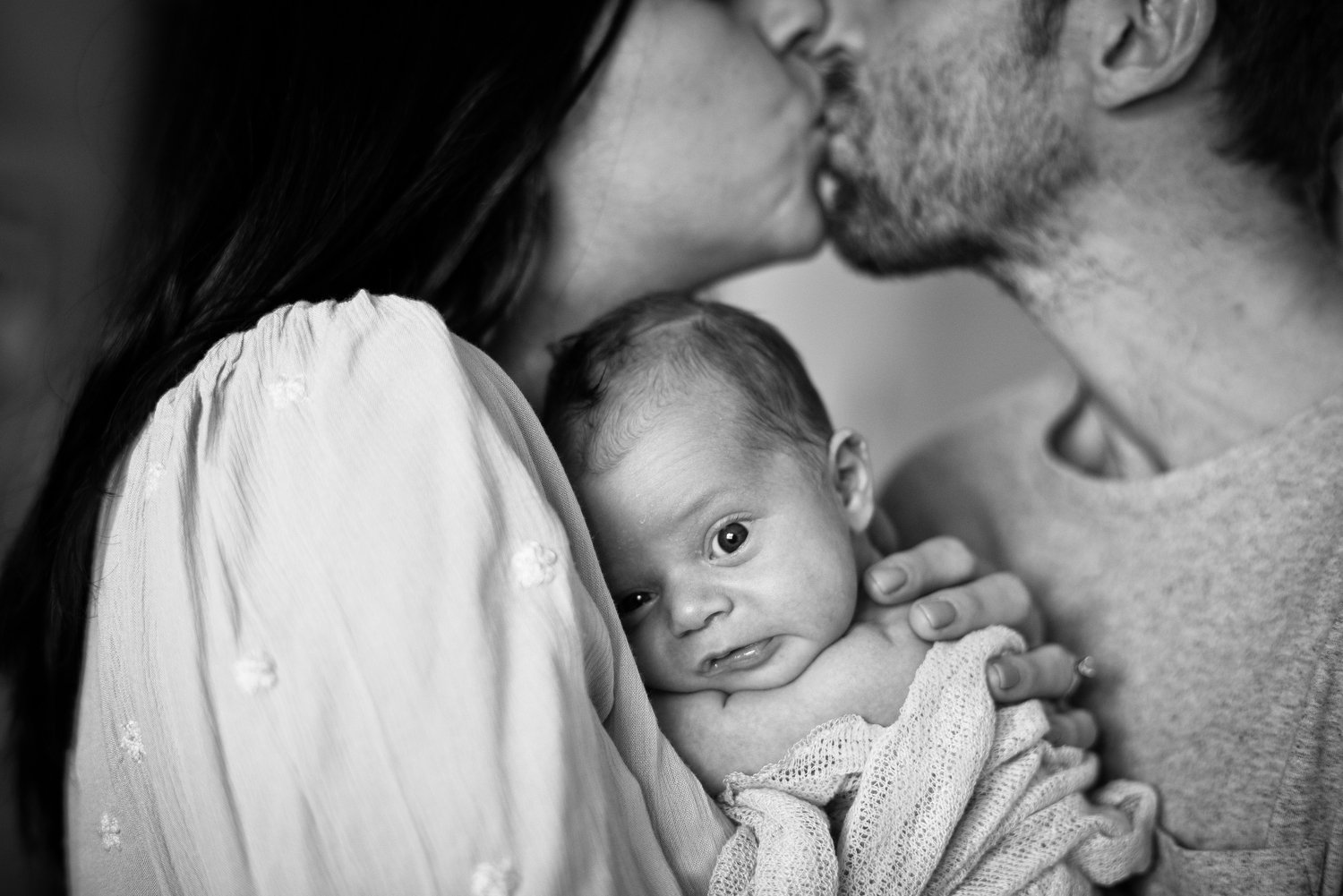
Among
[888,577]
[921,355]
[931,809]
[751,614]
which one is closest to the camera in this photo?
[931,809]

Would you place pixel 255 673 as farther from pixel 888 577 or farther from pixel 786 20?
pixel 786 20

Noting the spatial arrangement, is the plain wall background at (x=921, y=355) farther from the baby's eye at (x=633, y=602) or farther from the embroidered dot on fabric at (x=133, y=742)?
the embroidered dot on fabric at (x=133, y=742)

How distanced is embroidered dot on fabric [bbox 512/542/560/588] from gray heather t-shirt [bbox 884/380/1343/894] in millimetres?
876

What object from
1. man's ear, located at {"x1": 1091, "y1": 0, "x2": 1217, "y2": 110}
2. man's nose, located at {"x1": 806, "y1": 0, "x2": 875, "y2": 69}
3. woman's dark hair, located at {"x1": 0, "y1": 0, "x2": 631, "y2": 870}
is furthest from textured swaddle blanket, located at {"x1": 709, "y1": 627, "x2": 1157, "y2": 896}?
man's nose, located at {"x1": 806, "y1": 0, "x2": 875, "y2": 69}

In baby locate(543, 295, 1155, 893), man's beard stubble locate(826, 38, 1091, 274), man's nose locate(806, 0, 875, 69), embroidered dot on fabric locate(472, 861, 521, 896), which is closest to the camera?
embroidered dot on fabric locate(472, 861, 521, 896)

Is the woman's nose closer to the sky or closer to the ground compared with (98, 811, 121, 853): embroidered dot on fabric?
closer to the sky

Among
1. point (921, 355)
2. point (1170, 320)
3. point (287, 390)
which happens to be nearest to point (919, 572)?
point (1170, 320)

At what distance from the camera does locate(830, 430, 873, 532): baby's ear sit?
1206mm

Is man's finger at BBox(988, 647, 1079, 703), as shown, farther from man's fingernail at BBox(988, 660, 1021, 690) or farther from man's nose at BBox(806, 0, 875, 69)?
man's nose at BBox(806, 0, 875, 69)

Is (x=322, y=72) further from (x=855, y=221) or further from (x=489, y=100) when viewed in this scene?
(x=855, y=221)

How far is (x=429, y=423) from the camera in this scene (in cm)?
78

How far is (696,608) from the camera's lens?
40.7 inches

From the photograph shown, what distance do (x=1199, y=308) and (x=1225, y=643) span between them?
46 cm

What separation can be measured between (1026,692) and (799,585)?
0.30 m
